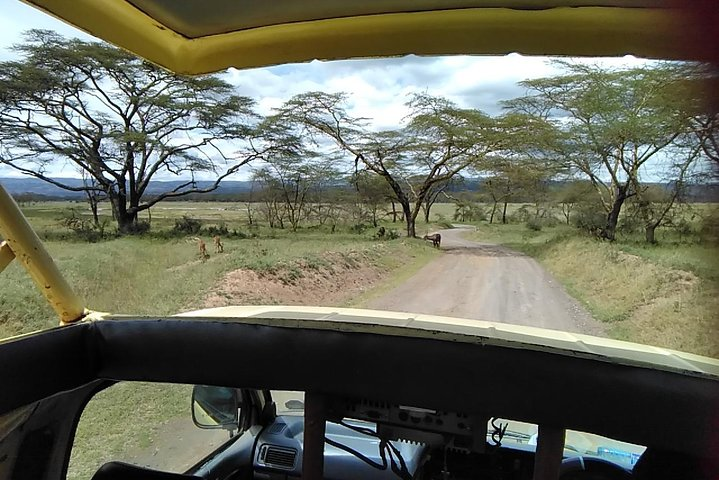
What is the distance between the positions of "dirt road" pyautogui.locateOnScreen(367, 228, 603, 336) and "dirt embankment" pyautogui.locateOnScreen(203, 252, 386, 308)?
0.23 meters

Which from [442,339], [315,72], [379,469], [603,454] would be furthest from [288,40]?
[603,454]

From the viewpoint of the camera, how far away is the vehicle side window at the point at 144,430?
1.62 meters

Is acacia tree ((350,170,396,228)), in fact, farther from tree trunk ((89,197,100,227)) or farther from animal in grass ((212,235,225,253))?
tree trunk ((89,197,100,227))

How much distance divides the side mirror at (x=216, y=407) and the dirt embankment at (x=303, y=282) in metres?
0.69

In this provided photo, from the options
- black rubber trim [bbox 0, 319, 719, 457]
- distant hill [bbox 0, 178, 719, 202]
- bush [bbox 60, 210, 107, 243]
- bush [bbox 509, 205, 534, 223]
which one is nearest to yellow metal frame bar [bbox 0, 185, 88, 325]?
black rubber trim [bbox 0, 319, 719, 457]

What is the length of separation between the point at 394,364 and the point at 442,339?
0.49 ft

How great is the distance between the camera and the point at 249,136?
10.9 ft

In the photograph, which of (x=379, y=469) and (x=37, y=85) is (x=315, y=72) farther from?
(x=37, y=85)

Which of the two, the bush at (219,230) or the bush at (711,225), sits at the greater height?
the bush at (711,225)

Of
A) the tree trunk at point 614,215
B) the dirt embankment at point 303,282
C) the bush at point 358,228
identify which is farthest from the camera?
the bush at point 358,228

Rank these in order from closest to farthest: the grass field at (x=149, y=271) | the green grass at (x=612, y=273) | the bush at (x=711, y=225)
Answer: the bush at (x=711, y=225), the grass field at (x=149, y=271), the green grass at (x=612, y=273)

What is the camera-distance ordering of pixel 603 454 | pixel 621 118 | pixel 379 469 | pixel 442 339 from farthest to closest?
pixel 621 118 → pixel 379 469 → pixel 603 454 → pixel 442 339

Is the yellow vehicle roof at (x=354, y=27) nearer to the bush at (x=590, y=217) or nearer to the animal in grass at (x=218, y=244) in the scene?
the bush at (x=590, y=217)

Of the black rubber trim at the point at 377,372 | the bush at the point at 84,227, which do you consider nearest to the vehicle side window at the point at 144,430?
the black rubber trim at the point at 377,372
